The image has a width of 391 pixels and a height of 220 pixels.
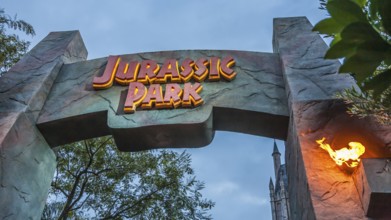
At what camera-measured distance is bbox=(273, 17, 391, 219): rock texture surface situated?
2886mm

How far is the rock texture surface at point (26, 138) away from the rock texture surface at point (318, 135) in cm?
321

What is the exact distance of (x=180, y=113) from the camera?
4.27 metres

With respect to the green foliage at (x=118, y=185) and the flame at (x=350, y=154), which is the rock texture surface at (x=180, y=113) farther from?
the green foliage at (x=118, y=185)

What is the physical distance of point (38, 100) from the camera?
461 cm

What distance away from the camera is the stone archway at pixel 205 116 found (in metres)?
3.35

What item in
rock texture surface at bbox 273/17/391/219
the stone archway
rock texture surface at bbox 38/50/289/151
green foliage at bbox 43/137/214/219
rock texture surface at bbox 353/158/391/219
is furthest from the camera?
green foliage at bbox 43/137/214/219

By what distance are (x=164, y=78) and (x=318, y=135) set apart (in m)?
2.28

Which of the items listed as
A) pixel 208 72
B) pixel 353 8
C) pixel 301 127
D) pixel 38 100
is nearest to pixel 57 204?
pixel 38 100

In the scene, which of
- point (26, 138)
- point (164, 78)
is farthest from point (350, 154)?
point (26, 138)

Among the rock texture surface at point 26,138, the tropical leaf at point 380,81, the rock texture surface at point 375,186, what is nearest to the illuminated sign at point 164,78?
the rock texture surface at point 26,138

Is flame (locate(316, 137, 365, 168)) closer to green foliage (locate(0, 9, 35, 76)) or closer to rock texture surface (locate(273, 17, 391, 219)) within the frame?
rock texture surface (locate(273, 17, 391, 219))

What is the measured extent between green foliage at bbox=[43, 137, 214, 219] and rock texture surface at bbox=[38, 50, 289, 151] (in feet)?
14.0

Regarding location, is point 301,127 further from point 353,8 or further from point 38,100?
point 38,100

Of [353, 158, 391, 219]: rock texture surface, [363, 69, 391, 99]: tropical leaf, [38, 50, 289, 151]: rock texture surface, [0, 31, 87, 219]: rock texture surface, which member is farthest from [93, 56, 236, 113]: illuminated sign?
[363, 69, 391, 99]: tropical leaf
